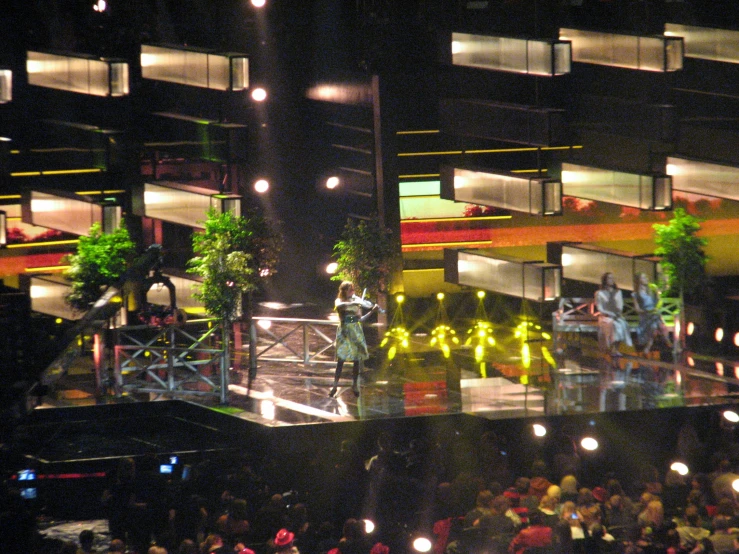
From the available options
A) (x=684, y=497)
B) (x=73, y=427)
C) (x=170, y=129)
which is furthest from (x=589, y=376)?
(x=170, y=129)

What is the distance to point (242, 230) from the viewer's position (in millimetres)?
15438

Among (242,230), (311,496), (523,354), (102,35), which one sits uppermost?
(102,35)

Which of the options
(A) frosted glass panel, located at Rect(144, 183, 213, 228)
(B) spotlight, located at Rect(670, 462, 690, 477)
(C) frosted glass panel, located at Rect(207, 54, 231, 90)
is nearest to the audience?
(B) spotlight, located at Rect(670, 462, 690, 477)

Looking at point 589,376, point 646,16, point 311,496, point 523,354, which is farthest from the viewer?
point 646,16

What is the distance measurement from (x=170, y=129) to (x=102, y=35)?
1.55 metres

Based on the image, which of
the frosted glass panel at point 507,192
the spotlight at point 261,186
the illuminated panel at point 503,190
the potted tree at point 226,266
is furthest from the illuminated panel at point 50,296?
the frosted glass panel at point 507,192

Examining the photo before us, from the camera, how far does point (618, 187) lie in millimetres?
17406

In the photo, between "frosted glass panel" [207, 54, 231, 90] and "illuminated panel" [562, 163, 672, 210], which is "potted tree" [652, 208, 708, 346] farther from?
"frosted glass panel" [207, 54, 231, 90]

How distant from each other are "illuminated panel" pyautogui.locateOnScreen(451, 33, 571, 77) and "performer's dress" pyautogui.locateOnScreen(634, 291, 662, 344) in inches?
117

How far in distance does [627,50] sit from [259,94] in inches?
195

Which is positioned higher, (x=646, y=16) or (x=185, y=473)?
(x=646, y=16)

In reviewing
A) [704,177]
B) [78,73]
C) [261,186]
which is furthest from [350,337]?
[78,73]

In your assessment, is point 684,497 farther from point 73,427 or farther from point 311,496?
point 73,427

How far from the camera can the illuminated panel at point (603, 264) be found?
56.2 ft
